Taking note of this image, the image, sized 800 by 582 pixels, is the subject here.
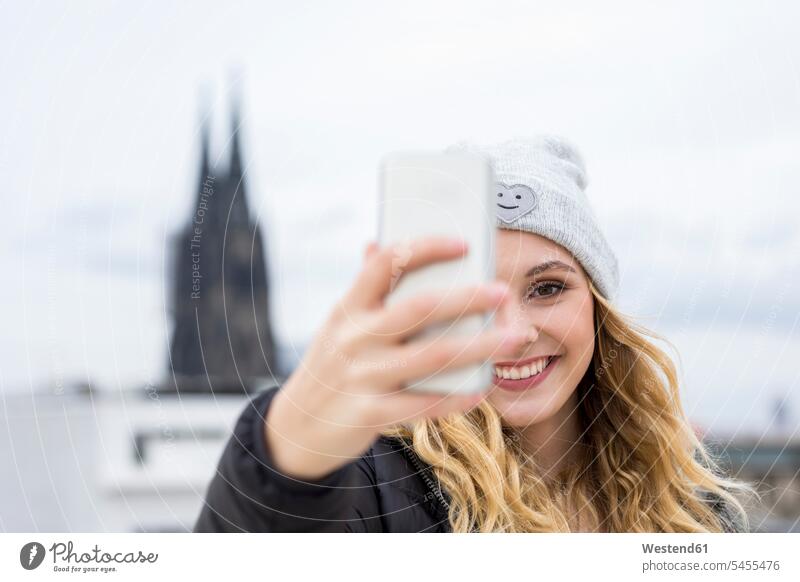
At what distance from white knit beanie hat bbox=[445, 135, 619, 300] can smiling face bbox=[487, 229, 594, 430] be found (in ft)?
0.04

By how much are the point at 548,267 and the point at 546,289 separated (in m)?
0.02

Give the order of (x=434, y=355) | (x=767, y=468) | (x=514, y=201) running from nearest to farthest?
1. (x=434, y=355)
2. (x=514, y=201)
3. (x=767, y=468)

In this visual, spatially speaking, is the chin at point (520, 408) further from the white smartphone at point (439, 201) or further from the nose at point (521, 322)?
the white smartphone at point (439, 201)

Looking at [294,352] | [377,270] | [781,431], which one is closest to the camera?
[377,270]

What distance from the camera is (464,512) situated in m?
0.67

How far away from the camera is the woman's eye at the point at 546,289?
2.21 ft

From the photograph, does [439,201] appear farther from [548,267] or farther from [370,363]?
[548,267]

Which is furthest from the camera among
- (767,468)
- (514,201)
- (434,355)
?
(767,468)

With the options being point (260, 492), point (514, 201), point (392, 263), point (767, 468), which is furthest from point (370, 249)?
point (767, 468)

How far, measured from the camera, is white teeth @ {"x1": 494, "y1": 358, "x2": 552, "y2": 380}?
69cm

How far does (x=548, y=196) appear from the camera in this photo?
26.1 inches
